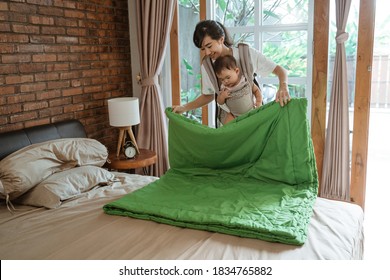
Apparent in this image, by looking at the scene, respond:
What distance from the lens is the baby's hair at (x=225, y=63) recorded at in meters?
2.25

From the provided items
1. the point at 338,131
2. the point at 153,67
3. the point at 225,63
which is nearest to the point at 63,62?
the point at 153,67

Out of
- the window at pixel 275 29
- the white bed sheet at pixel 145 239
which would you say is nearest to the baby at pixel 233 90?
the white bed sheet at pixel 145 239

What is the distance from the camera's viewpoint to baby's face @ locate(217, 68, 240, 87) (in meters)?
2.27

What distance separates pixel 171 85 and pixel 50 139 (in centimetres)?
138

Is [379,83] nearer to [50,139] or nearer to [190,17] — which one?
[190,17]

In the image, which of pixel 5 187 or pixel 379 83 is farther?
pixel 379 83

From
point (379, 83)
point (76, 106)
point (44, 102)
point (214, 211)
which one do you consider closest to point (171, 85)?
point (76, 106)

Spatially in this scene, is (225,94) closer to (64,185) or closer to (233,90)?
(233,90)

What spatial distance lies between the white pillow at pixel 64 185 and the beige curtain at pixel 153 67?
1.14 m

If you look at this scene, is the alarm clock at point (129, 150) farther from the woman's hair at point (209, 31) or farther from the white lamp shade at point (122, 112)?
the woman's hair at point (209, 31)

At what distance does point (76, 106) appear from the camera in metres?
3.28

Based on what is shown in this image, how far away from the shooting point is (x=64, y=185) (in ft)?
7.50

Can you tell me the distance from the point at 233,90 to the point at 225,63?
0.58 feet
